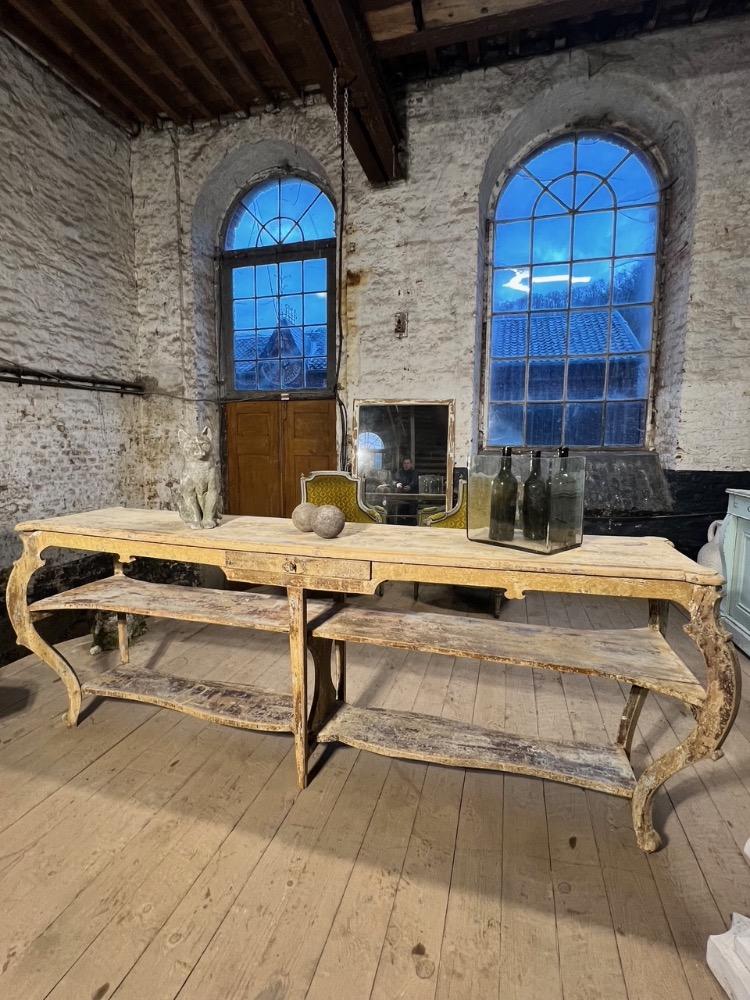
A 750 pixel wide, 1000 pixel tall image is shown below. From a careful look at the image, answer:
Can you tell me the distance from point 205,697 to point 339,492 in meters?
2.74

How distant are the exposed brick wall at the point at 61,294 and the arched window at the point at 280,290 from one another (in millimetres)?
1212

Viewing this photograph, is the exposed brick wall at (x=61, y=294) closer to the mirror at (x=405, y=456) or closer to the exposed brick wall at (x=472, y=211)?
the exposed brick wall at (x=472, y=211)

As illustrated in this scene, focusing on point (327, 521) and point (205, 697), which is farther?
point (205, 697)

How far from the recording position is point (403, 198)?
484 centimetres

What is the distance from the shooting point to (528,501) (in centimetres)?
190

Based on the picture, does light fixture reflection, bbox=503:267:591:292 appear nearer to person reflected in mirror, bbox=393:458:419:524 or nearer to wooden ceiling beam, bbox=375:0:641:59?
wooden ceiling beam, bbox=375:0:641:59

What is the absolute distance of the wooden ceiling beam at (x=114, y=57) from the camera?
403 cm

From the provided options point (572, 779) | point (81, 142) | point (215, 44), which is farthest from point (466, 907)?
point (81, 142)

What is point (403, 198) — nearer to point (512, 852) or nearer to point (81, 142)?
point (81, 142)

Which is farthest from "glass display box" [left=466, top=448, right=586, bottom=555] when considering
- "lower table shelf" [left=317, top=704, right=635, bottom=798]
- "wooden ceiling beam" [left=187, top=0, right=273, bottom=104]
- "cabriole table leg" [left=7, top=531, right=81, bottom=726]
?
"wooden ceiling beam" [left=187, top=0, right=273, bottom=104]

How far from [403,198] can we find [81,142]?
3481mm

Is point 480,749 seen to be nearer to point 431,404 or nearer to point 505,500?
point 505,500

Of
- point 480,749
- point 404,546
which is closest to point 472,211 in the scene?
point 404,546

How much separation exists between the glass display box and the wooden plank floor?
3.58ft
